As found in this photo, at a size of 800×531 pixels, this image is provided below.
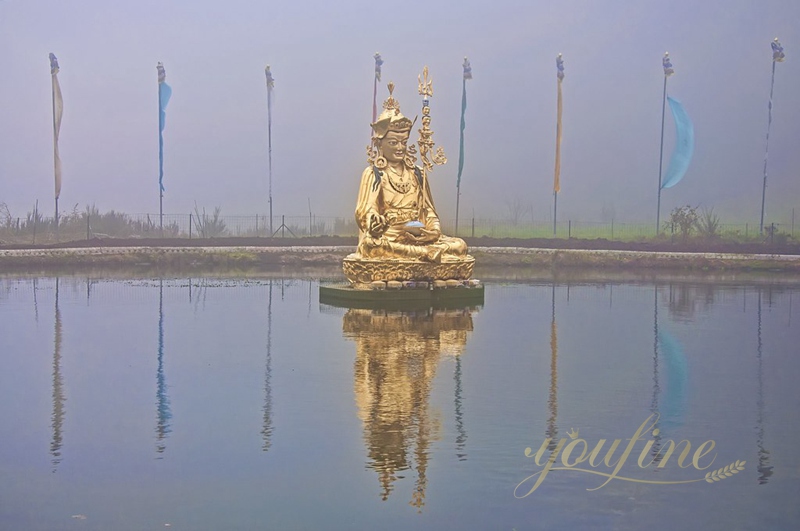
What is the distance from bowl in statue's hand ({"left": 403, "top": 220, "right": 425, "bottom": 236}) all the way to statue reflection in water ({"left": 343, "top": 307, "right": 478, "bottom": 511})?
1.35 m

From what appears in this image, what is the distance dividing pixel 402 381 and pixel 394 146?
6.63 metres

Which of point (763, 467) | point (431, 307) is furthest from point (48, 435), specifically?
point (431, 307)

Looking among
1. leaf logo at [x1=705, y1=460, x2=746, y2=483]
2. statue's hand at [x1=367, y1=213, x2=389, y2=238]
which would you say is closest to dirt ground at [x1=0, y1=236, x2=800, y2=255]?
statue's hand at [x1=367, y1=213, x2=389, y2=238]

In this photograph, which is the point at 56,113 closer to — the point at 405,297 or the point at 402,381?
the point at 405,297

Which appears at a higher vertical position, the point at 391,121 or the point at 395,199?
the point at 391,121

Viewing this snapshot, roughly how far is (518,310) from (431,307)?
3.37 feet

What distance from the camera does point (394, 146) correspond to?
13500mm

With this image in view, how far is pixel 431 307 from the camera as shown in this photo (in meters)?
12.4

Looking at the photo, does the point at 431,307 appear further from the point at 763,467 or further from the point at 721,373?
the point at 763,467

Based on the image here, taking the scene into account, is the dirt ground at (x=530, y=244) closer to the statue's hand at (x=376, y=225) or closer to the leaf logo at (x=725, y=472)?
the statue's hand at (x=376, y=225)

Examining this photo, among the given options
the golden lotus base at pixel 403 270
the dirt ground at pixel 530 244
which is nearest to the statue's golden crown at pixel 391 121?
the golden lotus base at pixel 403 270

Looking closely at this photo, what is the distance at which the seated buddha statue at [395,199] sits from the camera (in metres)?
13.0

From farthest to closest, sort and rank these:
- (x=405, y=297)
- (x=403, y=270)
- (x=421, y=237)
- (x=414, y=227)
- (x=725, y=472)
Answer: (x=421, y=237) → (x=414, y=227) → (x=403, y=270) → (x=405, y=297) → (x=725, y=472)

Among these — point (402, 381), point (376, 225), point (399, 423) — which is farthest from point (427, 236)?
point (399, 423)
